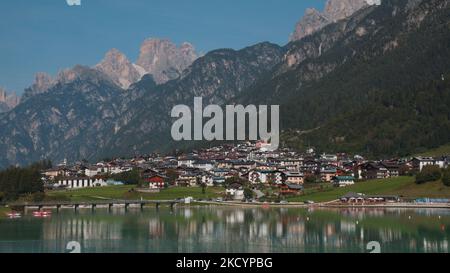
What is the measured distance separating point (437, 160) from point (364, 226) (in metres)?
76.1

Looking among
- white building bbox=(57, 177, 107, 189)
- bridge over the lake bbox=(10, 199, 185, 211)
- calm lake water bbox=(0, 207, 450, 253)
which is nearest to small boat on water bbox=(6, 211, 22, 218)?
calm lake water bbox=(0, 207, 450, 253)

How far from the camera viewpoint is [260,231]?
72.9m

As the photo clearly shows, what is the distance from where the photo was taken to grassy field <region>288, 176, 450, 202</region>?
119188 mm

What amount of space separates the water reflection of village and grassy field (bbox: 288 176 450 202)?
51.1 ft

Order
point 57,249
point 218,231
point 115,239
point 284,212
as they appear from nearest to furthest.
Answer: point 57,249 < point 115,239 < point 218,231 < point 284,212

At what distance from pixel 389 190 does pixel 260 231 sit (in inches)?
2331

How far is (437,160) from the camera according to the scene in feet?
488

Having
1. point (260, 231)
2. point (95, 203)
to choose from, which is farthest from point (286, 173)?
point (260, 231)

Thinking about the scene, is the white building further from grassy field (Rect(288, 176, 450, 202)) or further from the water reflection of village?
the water reflection of village

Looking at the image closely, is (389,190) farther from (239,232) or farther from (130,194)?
(239,232)
